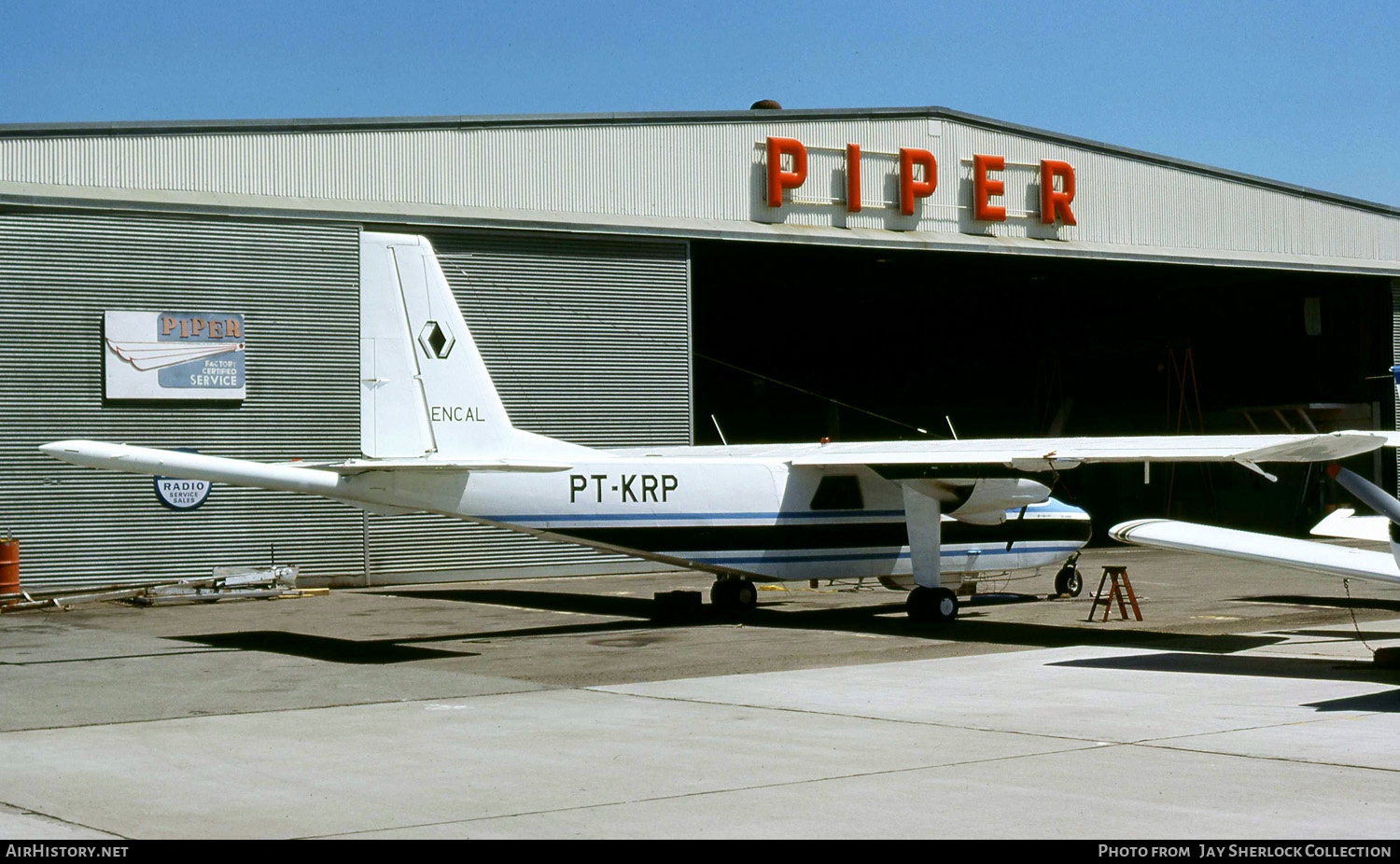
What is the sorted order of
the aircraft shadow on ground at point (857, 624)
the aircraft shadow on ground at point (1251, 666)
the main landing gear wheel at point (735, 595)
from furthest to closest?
the main landing gear wheel at point (735, 595) < the aircraft shadow on ground at point (857, 624) < the aircraft shadow on ground at point (1251, 666)

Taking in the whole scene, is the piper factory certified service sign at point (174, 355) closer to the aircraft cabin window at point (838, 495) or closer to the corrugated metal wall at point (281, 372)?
the corrugated metal wall at point (281, 372)

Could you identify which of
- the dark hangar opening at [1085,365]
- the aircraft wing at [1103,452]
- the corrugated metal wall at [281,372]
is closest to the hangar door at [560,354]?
the corrugated metal wall at [281,372]

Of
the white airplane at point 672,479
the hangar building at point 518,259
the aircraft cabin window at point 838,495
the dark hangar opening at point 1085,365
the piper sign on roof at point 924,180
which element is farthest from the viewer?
the dark hangar opening at point 1085,365

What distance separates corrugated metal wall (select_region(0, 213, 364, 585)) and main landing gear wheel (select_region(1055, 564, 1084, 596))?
13517 mm

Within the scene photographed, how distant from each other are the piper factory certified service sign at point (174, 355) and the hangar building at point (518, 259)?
6cm

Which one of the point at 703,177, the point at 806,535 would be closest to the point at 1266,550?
the point at 806,535

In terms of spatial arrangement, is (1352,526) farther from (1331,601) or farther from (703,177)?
(703,177)

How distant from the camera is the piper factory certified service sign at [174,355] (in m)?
25.8

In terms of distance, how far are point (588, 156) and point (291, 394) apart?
8.17 meters

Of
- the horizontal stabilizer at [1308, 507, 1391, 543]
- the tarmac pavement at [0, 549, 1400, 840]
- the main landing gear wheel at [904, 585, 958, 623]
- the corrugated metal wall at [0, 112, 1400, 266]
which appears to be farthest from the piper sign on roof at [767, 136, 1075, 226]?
the horizontal stabilizer at [1308, 507, 1391, 543]

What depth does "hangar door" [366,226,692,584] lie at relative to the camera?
28.7 metres

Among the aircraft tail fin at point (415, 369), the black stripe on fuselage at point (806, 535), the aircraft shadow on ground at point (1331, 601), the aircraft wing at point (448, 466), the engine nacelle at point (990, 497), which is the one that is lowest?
the aircraft shadow on ground at point (1331, 601)

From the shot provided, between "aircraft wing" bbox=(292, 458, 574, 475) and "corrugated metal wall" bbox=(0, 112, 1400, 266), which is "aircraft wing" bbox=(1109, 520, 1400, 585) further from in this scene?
"corrugated metal wall" bbox=(0, 112, 1400, 266)

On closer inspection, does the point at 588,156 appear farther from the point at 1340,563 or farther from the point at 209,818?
the point at 209,818
